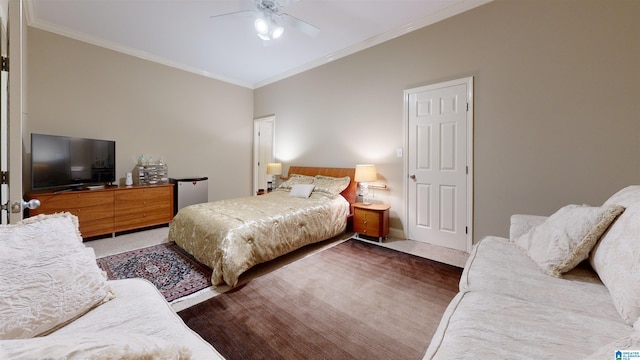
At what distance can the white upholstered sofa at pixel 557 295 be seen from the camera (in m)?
0.80

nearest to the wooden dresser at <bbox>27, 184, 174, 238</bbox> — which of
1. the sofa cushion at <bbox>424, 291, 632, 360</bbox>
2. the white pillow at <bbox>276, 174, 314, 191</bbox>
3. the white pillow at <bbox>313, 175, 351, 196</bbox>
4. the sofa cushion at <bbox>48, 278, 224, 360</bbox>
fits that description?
the white pillow at <bbox>276, 174, 314, 191</bbox>

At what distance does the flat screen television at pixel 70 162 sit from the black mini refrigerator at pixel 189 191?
89 cm

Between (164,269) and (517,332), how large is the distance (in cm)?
285

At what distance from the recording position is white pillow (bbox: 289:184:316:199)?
3.74 meters

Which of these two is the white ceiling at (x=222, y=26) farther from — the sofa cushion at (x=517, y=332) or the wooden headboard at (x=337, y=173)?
the sofa cushion at (x=517, y=332)

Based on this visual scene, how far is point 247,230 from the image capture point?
2.37 metres

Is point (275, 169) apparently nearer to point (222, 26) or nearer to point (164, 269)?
point (222, 26)

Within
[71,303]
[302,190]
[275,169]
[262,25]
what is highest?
[262,25]

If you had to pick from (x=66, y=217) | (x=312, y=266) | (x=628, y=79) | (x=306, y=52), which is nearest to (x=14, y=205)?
(x=66, y=217)

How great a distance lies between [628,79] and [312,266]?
3.32 meters

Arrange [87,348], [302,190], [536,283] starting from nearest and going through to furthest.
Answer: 1. [87,348]
2. [536,283]
3. [302,190]

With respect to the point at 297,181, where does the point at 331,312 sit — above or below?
below

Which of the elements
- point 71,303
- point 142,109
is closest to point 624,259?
point 71,303

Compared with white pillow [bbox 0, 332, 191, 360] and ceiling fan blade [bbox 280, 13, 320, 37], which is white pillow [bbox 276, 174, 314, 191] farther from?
white pillow [bbox 0, 332, 191, 360]
